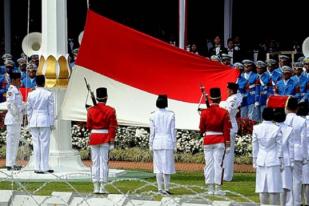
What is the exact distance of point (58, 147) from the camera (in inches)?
844

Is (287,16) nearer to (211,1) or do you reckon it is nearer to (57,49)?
(211,1)

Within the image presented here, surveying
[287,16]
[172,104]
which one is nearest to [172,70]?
[172,104]

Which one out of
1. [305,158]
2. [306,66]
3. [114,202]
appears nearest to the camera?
[114,202]

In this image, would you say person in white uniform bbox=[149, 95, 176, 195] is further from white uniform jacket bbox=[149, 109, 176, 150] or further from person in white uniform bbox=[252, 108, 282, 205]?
person in white uniform bbox=[252, 108, 282, 205]

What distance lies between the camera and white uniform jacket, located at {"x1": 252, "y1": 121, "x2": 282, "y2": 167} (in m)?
15.8

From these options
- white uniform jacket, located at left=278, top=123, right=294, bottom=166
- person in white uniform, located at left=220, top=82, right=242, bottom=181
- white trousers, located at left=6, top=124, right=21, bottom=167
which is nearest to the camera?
white uniform jacket, located at left=278, top=123, right=294, bottom=166

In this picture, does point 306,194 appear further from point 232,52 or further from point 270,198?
point 232,52

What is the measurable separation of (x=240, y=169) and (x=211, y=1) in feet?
42.4

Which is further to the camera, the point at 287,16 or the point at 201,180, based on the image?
the point at 287,16

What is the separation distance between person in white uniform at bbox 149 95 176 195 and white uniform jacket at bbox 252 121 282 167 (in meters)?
3.07

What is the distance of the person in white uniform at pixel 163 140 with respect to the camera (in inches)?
738

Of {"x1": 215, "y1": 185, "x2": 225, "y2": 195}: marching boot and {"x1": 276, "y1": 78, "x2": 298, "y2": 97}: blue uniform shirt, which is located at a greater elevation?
{"x1": 276, "y1": 78, "x2": 298, "y2": 97}: blue uniform shirt

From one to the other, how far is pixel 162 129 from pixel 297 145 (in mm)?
2830

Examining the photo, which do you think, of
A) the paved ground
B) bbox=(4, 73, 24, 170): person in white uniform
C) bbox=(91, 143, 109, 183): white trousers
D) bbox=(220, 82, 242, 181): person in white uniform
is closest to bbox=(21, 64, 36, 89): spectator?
bbox=(4, 73, 24, 170): person in white uniform
